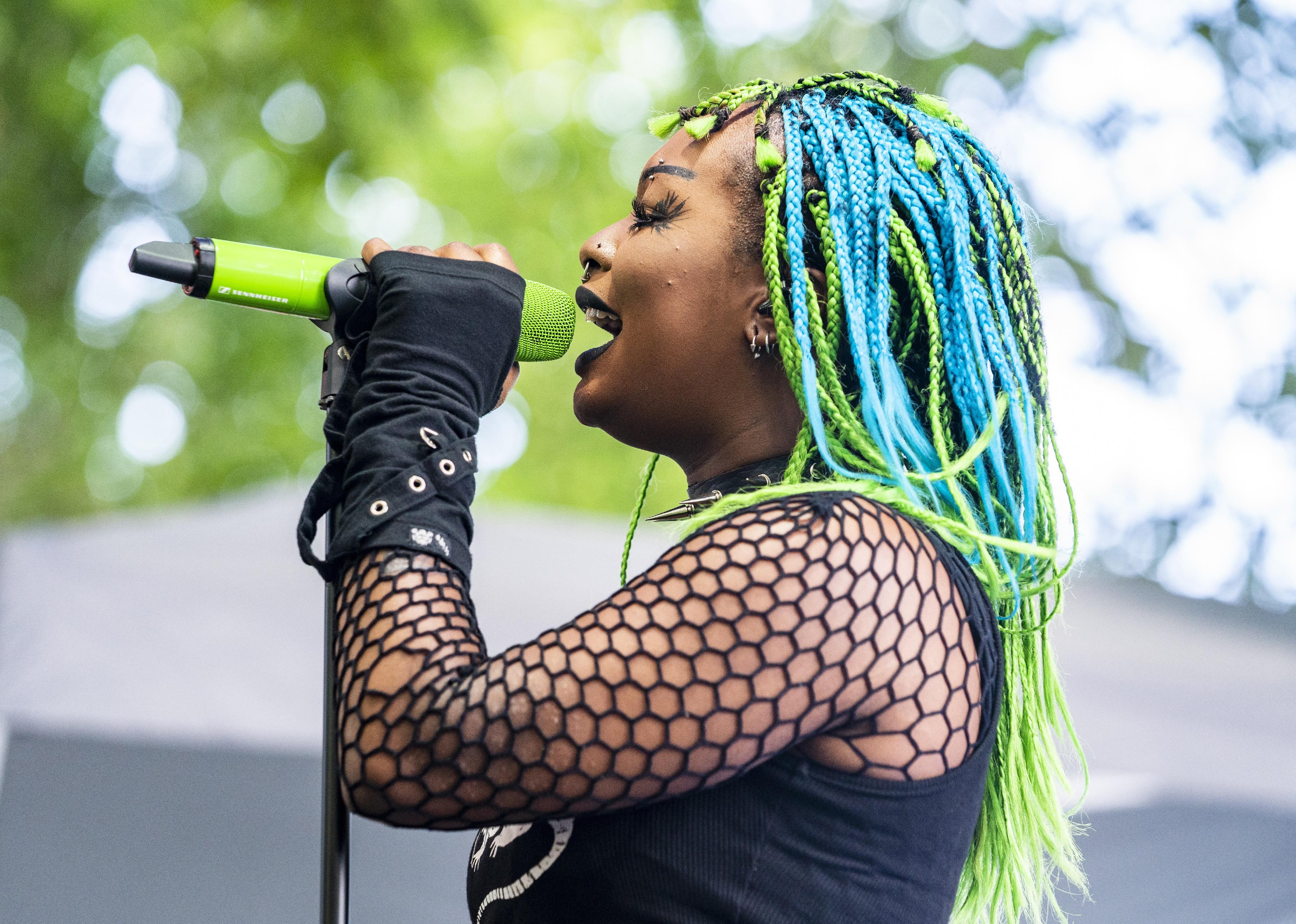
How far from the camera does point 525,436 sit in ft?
37.9

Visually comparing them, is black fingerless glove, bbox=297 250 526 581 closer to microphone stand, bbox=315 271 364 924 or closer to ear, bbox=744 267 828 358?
microphone stand, bbox=315 271 364 924

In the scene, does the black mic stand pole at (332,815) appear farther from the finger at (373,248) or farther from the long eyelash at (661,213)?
the long eyelash at (661,213)

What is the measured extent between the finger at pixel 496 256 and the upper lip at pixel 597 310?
0.41ft

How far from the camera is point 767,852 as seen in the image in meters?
1.02

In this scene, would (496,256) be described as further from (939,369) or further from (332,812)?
(332,812)

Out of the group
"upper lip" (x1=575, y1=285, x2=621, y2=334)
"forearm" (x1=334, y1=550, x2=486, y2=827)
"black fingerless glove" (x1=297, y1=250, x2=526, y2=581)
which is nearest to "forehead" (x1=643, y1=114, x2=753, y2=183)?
"upper lip" (x1=575, y1=285, x2=621, y2=334)

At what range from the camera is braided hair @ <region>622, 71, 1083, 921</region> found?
117 cm

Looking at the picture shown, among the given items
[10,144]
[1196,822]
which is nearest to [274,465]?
[10,144]

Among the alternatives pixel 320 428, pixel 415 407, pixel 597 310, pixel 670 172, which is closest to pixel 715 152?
pixel 670 172

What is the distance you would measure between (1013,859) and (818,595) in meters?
0.54

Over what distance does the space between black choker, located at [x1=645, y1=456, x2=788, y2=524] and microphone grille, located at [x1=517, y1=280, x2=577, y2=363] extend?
24cm

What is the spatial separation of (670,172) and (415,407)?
0.45 metres

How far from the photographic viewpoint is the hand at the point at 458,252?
1.22 m

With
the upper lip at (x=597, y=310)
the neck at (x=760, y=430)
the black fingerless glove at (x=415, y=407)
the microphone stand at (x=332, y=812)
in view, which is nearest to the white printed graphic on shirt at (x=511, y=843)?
the microphone stand at (x=332, y=812)
